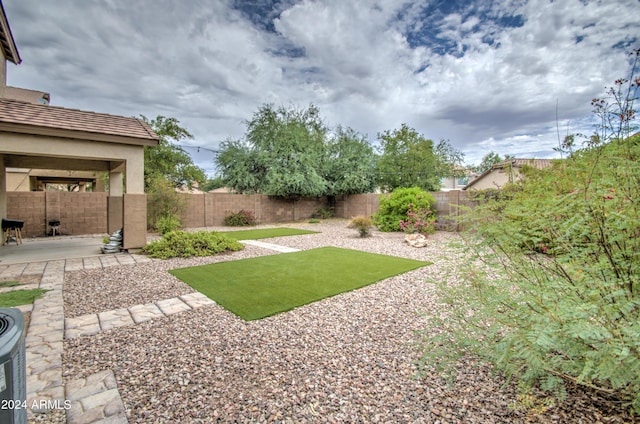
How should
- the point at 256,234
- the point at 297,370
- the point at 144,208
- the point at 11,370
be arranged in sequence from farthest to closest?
the point at 256,234
the point at 144,208
the point at 297,370
the point at 11,370

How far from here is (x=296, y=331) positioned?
3295 millimetres

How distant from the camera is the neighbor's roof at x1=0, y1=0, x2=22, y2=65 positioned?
8.55 meters

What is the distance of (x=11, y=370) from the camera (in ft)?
3.71

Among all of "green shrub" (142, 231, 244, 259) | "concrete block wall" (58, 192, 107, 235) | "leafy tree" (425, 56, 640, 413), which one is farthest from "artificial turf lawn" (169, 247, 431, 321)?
"concrete block wall" (58, 192, 107, 235)

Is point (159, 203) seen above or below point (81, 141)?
below

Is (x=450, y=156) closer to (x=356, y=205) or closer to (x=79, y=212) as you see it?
(x=356, y=205)

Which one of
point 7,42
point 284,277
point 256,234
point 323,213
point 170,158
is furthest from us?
point 170,158

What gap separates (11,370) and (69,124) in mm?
8110

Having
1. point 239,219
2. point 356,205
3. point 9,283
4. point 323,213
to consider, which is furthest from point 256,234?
point 356,205

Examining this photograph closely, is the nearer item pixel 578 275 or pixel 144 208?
pixel 578 275

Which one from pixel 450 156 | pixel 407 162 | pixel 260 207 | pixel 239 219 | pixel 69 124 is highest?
pixel 450 156

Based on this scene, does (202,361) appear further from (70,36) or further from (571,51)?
(70,36)

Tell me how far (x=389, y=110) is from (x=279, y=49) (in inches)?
235

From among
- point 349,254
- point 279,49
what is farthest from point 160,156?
point 349,254
